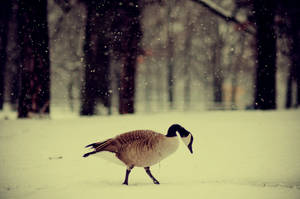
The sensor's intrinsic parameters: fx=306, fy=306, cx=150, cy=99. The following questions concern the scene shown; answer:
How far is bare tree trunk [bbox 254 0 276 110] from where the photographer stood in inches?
397

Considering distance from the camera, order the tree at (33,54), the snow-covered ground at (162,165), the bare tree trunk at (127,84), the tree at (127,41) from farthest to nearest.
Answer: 1. the bare tree trunk at (127,84)
2. the tree at (33,54)
3. the tree at (127,41)
4. the snow-covered ground at (162,165)

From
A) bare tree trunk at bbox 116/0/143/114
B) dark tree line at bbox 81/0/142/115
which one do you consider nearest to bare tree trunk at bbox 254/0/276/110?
bare tree trunk at bbox 116/0/143/114

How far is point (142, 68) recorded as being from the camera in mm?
31859

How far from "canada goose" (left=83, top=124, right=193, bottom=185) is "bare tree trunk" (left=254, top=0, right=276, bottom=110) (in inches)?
278

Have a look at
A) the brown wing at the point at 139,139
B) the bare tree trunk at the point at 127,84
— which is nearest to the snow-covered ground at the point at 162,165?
the brown wing at the point at 139,139

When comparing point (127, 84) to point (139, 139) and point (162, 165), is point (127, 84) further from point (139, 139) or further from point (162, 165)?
point (139, 139)

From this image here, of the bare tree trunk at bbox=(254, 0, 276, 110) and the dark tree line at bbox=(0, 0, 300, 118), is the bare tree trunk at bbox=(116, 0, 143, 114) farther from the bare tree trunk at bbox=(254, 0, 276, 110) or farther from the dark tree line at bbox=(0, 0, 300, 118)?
the bare tree trunk at bbox=(254, 0, 276, 110)

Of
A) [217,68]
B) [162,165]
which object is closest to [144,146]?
[162,165]

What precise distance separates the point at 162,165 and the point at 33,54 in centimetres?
664

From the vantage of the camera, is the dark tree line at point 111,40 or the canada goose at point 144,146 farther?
the dark tree line at point 111,40

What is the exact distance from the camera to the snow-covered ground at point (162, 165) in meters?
3.96

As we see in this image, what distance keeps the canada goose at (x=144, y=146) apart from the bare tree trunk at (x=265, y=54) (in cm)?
705

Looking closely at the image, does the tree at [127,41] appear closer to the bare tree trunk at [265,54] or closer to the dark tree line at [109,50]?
the dark tree line at [109,50]

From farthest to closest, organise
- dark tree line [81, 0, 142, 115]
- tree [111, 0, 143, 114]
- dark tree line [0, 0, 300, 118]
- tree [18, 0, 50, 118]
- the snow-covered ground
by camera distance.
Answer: tree [18, 0, 50, 118], dark tree line [81, 0, 142, 115], dark tree line [0, 0, 300, 118], tree [111, 0, 143, 114], the snow-covered ground
